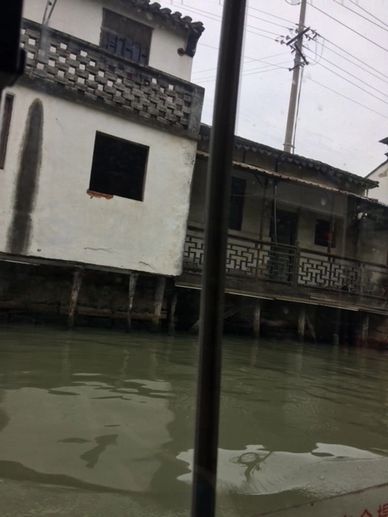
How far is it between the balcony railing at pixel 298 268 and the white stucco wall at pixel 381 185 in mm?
3743

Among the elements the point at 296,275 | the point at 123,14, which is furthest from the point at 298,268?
the point at 123,14

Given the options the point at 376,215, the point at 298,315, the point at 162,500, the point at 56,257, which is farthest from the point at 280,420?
the point at 376,215

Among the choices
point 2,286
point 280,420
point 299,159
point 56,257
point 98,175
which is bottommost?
point 280,420

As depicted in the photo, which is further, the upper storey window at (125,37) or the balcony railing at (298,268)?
the balcony railing at (298,268)

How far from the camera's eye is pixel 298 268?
11945 millimetres

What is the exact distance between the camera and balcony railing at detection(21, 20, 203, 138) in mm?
8711

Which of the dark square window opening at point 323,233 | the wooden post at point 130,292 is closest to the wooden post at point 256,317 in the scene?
the wooden post at point 130,292

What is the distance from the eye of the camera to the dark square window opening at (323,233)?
14.0 m

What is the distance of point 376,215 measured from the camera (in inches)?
555

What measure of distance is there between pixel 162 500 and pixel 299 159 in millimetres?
11628

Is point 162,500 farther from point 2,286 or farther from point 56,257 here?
point 2,286

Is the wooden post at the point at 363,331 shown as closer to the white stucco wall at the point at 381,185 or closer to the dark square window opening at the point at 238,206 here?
the dark square window opening at the point at 238,206

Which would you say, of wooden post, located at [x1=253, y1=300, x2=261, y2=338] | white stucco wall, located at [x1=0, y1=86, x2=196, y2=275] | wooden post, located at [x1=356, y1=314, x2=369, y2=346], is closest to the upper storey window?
white stucco wall, located at [x1=0, y1=86, x2=196, y2=275]

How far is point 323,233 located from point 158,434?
1146cm
